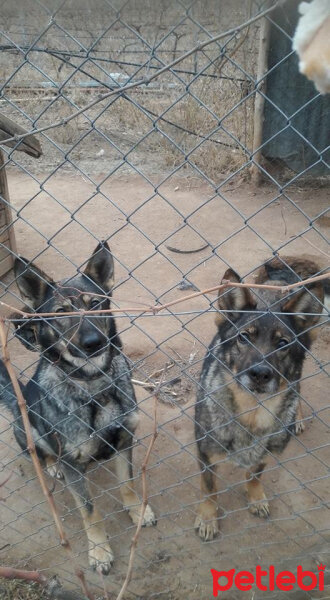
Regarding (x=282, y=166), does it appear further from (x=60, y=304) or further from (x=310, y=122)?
(x=60, y=304)

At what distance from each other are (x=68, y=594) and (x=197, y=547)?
2.60 feet

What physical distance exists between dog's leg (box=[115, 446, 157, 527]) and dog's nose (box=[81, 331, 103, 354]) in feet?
2.57

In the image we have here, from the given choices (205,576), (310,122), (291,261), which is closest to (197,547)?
(205,576)

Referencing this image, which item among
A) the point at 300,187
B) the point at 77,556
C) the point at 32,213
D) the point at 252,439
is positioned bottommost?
the point at 77,556

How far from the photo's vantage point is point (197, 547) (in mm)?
2939

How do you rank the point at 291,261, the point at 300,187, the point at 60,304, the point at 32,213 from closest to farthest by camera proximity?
1. the point at 60,304
2. the point at 291,261
3. the point at 32,213
4. the point at 300,187

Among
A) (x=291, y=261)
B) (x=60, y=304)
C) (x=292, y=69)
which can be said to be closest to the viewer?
(x=60, y=304)

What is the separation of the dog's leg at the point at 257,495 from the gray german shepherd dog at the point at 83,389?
644mm

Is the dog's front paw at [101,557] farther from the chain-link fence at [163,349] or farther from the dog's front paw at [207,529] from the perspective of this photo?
the dog's front paw at [207,529]

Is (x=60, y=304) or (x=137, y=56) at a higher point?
(x=137, y=56)

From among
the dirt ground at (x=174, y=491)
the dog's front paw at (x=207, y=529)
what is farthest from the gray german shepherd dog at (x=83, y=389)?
the dog's front paw at (x=207, y=529)

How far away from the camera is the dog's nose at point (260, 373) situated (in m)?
2.45

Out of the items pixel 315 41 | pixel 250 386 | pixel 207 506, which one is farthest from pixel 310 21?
pixel 207 506

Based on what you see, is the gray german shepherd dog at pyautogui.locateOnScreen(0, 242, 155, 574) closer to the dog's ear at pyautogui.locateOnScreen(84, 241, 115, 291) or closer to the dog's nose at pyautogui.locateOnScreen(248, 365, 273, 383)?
the dog's ear at pyautogui.locateOnScreen(84, 241, 115, 291)
